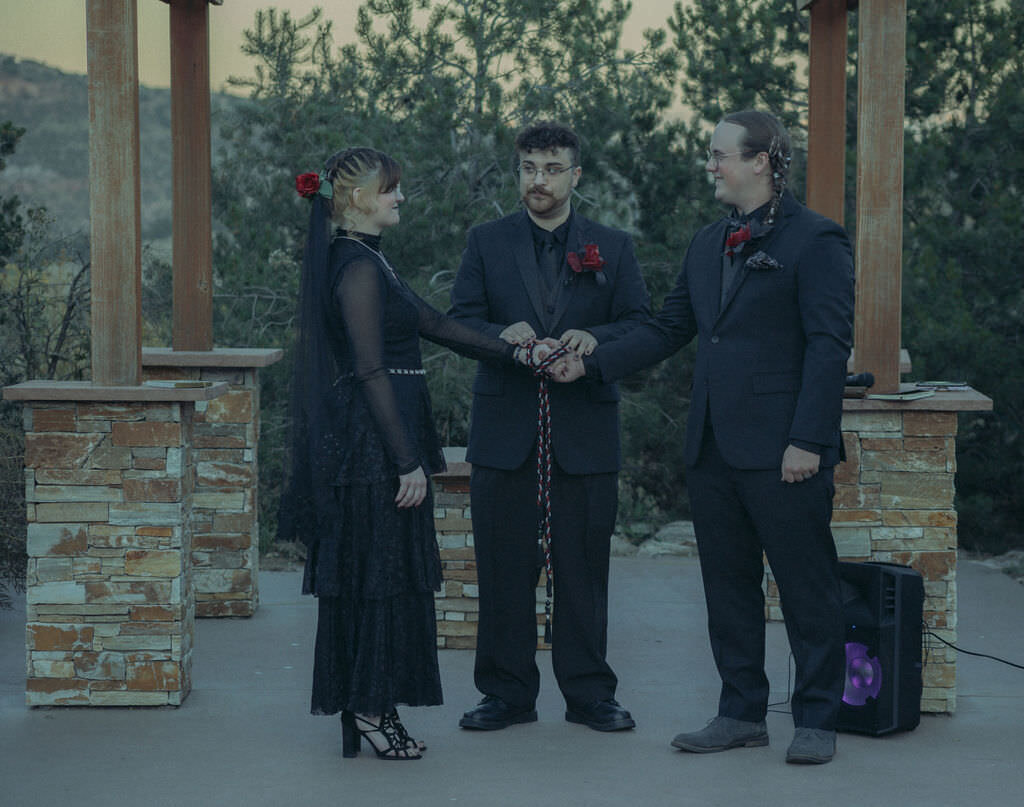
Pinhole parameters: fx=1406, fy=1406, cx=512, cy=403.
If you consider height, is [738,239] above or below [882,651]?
above

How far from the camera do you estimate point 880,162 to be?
496 cm

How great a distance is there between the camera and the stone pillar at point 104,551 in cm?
480

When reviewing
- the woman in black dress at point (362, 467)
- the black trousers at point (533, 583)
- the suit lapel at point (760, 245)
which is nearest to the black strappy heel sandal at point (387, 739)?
the woman in black dress at point (362, 467)

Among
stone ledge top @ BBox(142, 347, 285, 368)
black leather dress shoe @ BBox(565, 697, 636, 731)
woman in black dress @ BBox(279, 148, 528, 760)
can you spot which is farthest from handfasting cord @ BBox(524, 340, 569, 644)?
stone ledge top @ BBox(142, 347, 285, 368)

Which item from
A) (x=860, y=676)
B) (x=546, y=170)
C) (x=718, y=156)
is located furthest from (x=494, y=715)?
(x=718, y=156)

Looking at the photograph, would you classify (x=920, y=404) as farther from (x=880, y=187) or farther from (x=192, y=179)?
(x=192, y=179)

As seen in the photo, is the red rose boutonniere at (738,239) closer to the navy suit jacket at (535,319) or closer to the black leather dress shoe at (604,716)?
the navy suit jacket at (535,319)

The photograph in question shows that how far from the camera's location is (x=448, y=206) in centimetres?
1009

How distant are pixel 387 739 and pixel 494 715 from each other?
454 mm

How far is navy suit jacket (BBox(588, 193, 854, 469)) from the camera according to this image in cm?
410

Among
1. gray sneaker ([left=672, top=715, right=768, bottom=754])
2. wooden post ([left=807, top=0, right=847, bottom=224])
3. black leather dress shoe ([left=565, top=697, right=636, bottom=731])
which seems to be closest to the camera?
gray sneaker ([left=672, top=715, right=768, bottom=754])

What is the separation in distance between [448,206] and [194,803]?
22.0 ft

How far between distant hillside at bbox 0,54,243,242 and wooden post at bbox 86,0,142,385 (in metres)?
26.6
